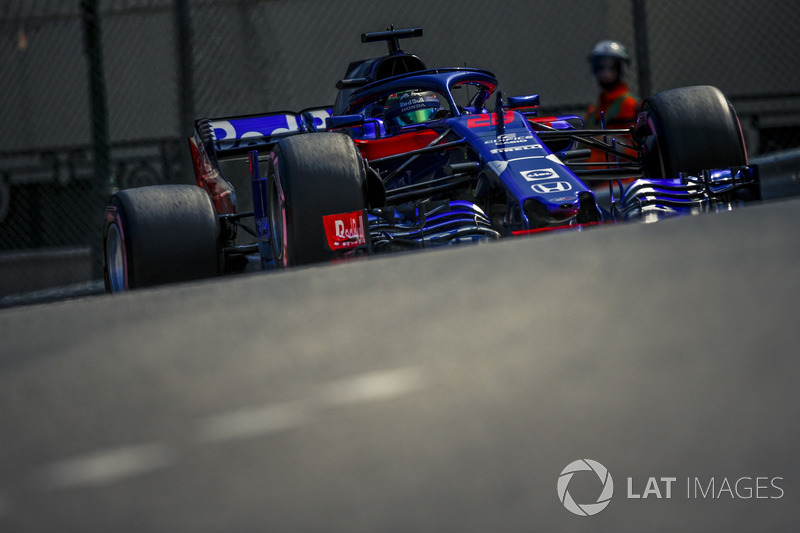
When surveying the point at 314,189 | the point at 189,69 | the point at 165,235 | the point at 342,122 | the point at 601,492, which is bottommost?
the point at 601,492

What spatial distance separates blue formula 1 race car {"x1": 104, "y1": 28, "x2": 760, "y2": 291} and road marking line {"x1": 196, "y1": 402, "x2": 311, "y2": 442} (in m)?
2.03

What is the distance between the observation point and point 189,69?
19.1ft

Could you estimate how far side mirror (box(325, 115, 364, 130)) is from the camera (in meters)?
4.13

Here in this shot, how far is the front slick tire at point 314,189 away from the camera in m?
3.28

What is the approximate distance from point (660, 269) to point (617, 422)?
0.82m

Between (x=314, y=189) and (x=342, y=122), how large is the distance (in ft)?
3.03

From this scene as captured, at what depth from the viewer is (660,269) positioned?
186 cm

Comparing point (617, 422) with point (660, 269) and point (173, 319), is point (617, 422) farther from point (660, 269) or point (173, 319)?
point (173, 319)

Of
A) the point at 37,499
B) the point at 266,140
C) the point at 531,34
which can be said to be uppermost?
the point at 531,34

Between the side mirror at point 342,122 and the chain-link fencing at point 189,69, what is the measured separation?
6.24ft

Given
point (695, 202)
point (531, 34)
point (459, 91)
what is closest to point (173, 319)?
point (695, 202)

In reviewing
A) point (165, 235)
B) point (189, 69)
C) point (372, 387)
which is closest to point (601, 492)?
point (372, 387)

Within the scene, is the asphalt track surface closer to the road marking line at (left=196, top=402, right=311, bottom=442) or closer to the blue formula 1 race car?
the road marking line at (left=196, top=402, right=311, bottom=442)

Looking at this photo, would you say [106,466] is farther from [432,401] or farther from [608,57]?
[608,57]
